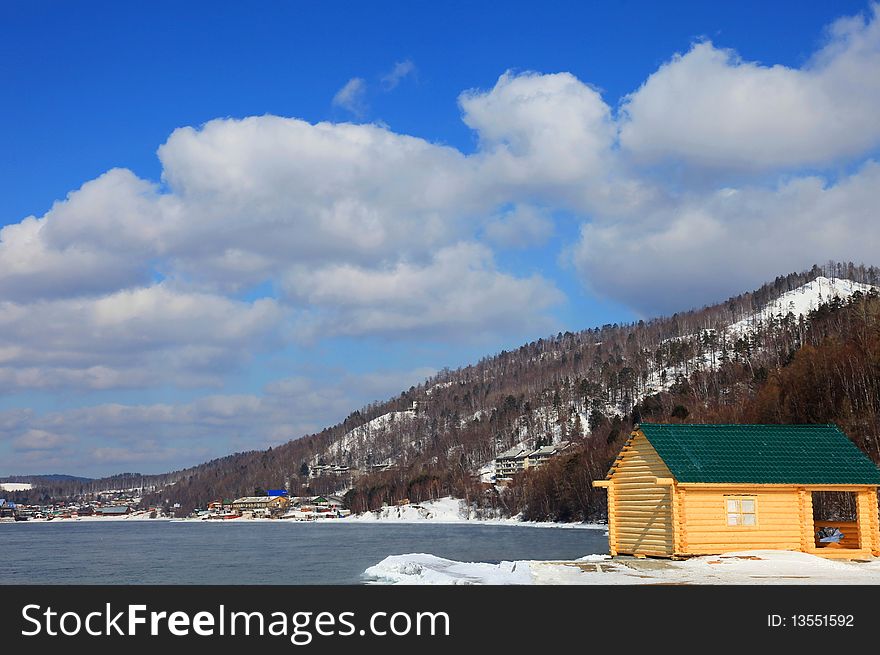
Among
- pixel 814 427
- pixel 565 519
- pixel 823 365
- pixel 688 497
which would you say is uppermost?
pixel 823 365

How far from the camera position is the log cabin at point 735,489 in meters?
30.8

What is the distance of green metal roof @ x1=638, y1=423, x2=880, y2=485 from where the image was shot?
31.4 meters

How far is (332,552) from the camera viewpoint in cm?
6925

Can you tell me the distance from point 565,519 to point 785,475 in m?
90.0

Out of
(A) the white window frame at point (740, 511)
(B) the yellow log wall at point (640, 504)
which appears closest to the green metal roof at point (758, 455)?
(A) the white window frame at point (740, 511)

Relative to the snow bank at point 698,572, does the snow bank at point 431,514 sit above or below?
below

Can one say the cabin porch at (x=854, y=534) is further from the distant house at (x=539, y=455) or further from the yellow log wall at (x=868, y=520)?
the distant house at (x=539, y=455)

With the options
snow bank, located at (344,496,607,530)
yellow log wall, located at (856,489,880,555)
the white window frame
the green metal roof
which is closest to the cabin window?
the white window frame

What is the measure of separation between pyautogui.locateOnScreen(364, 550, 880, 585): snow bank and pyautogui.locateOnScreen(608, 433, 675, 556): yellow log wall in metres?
1.21

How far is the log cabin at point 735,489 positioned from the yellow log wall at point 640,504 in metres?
0.04

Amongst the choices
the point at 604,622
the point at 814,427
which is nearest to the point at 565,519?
the point at 814,427

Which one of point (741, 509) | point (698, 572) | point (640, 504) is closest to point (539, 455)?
point (640, 504)

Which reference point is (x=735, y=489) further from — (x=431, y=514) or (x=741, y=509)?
(x=431, y=514)

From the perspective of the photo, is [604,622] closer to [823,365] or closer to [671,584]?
[671,584]
